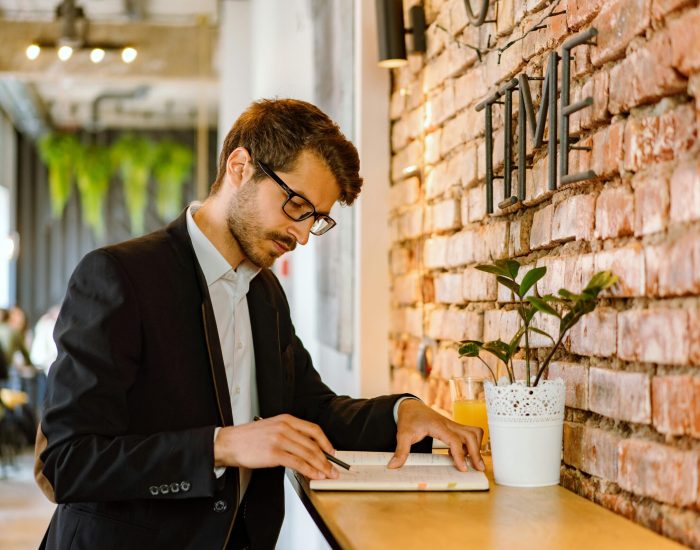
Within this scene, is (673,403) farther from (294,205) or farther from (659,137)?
(294,205)

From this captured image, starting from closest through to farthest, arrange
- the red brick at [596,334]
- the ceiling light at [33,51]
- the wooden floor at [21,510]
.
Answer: the red brick at [596,334]
the wooden floor at [21,510]
the ceiling light at [33,51]

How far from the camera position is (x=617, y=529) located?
1.32 m

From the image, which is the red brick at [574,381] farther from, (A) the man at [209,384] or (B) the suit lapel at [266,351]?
(B) the suit lapel at [266,351]

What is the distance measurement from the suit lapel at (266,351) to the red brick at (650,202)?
0.84 meters

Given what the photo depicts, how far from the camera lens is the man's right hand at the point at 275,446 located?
1518 millimetres

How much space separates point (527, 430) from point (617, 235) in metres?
0.34

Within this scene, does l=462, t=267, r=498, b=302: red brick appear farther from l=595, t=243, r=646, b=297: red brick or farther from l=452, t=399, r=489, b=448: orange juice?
l=595, t=243, r=646, b=297: red brick

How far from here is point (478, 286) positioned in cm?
221

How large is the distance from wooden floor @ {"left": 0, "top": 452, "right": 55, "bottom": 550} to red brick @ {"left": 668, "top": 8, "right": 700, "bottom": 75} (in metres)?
5.07

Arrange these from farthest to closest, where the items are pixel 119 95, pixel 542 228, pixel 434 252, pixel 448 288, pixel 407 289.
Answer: pixel 119 95 → pixel 407 289 → pixel 434 252 → pixel 448 288 → pixel 542 228

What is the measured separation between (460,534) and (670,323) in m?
0.40

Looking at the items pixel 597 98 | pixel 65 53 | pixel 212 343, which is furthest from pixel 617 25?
pixel 65 53

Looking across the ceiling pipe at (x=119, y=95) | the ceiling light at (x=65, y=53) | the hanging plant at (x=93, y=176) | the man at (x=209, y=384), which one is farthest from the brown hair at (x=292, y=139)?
the hanging plant at (x=93, y=176)

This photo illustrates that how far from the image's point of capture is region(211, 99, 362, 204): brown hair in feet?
6.16
